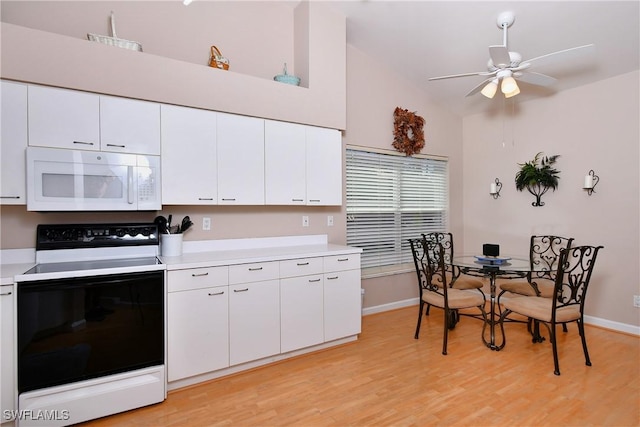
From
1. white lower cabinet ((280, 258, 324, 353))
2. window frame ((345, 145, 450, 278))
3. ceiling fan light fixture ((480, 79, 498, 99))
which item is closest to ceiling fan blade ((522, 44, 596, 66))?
ceiling fan light fixture ((480, 79, 498, 99))

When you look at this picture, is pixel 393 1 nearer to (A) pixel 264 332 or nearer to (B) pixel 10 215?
(A) pixel 264 332

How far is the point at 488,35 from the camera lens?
11.4ft

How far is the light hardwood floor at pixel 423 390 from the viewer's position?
2.17 meters

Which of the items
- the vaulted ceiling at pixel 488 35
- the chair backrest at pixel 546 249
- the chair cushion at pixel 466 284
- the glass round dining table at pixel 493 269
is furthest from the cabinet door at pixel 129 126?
the chair backrest at pixel 546 249

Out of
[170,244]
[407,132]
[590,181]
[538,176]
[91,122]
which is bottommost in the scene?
[170,244]

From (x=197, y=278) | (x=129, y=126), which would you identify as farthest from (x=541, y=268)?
(x=129, y=126)

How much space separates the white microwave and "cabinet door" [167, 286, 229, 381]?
0.77m

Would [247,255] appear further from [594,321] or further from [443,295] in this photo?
[594,321]

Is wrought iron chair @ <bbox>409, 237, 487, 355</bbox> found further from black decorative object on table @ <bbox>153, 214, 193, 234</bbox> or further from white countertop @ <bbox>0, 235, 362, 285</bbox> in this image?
black decorative object on table @ <bbox>153, 214, 193, 234</bbox>

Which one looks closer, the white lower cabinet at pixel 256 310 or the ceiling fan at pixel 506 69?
the white lower cabinet at pixel 256 310

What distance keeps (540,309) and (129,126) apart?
11.9 feet

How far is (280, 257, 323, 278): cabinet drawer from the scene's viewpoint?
291cm

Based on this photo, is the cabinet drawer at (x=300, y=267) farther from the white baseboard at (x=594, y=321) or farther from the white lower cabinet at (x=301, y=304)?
the white baseboard at (x=594, y=321)

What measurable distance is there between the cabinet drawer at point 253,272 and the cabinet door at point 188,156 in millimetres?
629
